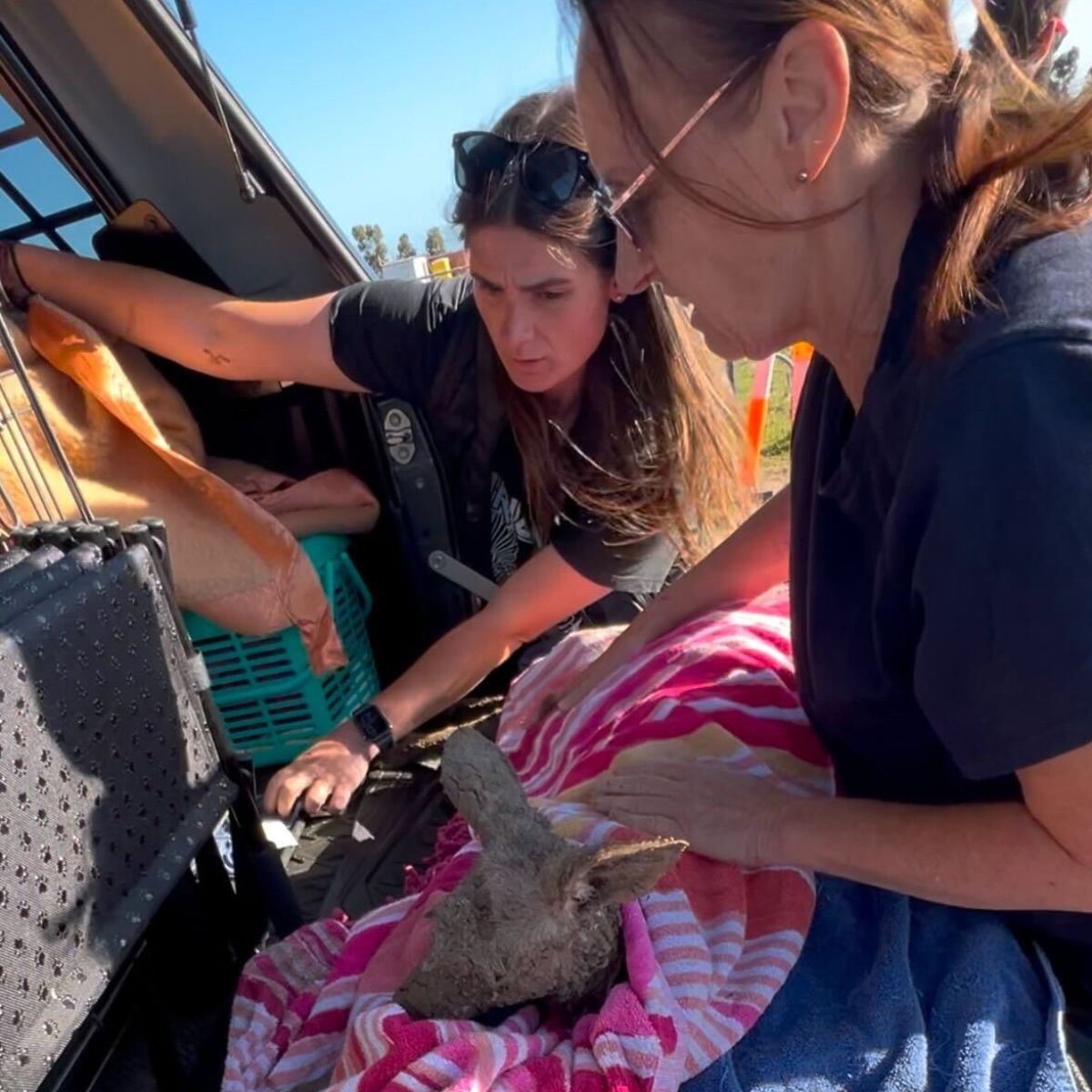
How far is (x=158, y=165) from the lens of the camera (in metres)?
2.05

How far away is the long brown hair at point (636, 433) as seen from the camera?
1755mm

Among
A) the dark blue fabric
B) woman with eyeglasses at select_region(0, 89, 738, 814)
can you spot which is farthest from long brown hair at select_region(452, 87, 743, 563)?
the dark blue fabric

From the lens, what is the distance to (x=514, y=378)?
5.74 ft

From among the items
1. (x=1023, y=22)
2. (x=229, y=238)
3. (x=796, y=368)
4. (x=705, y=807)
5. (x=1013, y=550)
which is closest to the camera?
(x=1013, y=550)

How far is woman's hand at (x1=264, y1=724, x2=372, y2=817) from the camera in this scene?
1511 mm

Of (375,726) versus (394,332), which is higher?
(394,332)

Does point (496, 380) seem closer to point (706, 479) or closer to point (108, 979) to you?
point (706, 479)

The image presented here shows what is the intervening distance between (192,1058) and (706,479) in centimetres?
120

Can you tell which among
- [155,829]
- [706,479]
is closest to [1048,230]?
[155,829]

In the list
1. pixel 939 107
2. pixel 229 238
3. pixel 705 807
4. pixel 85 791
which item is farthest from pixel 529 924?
pixel 229 238

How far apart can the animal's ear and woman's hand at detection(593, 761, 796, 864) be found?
16 cm

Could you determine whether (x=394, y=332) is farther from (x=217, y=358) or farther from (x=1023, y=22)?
(x=1023, y=22)

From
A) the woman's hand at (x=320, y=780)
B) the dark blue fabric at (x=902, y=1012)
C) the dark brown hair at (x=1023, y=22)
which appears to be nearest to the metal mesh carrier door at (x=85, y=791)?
the woman's hand at (x=320, y=780)

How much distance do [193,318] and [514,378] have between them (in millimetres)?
685
